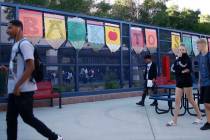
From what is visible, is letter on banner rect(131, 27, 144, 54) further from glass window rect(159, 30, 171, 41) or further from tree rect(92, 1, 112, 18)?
tree rect(92, 1, 112, 18)

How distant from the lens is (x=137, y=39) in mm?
18531

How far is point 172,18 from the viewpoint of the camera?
47.4 metres

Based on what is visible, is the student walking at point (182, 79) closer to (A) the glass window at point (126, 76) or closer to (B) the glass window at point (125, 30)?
(A) the glass window at point (126, 76)

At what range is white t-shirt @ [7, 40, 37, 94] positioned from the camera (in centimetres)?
667

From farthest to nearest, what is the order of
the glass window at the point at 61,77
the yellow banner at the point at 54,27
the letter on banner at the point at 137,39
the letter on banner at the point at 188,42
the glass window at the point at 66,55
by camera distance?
the letter on banner at the point at 188,42 → the letter on banner at the point at 137,39 → the glass window at the point at 66,55 → the glass window at the point at 61,77 → the yellow banner at the point at 54,27

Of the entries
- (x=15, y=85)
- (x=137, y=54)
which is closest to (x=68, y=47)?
(x=137, y=54)

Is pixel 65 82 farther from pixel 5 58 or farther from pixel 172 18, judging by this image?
pixel 172 18

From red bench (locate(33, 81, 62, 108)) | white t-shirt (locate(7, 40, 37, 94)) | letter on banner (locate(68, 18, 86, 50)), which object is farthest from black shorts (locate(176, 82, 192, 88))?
letter on banner (locate(68, 18, 86, 50))

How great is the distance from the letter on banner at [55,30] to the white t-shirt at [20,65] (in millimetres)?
7091

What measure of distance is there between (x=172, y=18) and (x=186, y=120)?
3776cm

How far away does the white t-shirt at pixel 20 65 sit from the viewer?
6.67m

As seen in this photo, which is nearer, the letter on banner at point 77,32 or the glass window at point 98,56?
the letter on banner at point 77,32

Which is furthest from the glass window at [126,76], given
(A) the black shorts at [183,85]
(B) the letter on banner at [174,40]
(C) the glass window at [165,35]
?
(A) the black shorts at [183,85]

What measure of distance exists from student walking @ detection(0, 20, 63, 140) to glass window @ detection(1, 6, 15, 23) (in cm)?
597
